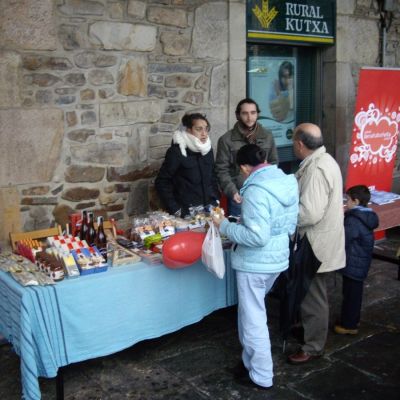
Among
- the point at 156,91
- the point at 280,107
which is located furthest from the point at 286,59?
the point at 156,91

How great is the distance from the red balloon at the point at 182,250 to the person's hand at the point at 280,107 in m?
3.80

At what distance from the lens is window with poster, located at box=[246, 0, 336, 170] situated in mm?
6840

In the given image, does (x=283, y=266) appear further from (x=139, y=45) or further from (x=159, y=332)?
(x=139, y=45)

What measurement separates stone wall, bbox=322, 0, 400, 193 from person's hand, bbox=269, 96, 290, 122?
1.95 ft

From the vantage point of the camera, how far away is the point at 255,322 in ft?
12.4

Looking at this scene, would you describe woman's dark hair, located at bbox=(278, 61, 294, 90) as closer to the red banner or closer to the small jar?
the red banner

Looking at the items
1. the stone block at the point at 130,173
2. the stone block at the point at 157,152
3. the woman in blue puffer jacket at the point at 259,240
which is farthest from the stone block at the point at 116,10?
the woman in blue puffer jacket at the point at 259,240

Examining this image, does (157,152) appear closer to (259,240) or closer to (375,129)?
(259,240)

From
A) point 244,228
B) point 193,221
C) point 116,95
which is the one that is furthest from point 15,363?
point 116,95

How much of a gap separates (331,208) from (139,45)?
8.61 ft

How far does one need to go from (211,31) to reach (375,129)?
2281 mm

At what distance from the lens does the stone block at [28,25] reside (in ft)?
15.6

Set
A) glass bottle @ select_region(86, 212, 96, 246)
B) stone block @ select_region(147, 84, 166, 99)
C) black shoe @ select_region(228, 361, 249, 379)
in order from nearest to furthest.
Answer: black shoe @ select_region(228, 361, 249, 379), glass bottle @ select_region(86, 212, 96, 246), stone block @ select_region(147, 84, 166, 99)

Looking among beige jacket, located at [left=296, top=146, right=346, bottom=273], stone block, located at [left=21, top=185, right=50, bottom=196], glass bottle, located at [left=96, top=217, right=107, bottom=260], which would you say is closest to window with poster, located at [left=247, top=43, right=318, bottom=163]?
stone block, located at [left=21, top=185, right=50, bottom=196]
